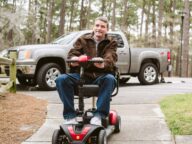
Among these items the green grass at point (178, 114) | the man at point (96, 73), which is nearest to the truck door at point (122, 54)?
the green grass at point (178, 114)

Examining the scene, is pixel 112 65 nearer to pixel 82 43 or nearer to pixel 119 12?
pixel 82 43

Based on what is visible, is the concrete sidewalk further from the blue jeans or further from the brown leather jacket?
the brown leather jacket

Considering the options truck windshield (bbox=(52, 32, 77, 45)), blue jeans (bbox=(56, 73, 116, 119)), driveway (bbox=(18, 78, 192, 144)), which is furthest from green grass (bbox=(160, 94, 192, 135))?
truck windshield (bbox=(52, 32, 77, 45))

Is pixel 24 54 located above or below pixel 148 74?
above

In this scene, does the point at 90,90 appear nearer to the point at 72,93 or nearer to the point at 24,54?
the point at 72,93

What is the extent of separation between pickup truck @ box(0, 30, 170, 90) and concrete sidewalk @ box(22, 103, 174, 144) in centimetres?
364

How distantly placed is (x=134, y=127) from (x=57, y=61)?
6.60 metres

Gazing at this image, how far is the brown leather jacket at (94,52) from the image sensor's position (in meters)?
5.92

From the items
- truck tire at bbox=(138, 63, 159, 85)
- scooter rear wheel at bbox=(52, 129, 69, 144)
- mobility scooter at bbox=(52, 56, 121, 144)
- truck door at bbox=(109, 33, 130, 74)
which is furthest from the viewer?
truck tire at bbox=(138, 63, 159, 85)

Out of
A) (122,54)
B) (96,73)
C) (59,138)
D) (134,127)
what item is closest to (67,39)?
(122,54)

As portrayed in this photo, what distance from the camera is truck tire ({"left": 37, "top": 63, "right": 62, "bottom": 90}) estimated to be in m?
12.6

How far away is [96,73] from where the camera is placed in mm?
5918

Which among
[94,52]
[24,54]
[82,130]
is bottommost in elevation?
[82,130]

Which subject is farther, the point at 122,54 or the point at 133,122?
the point at 122,54
